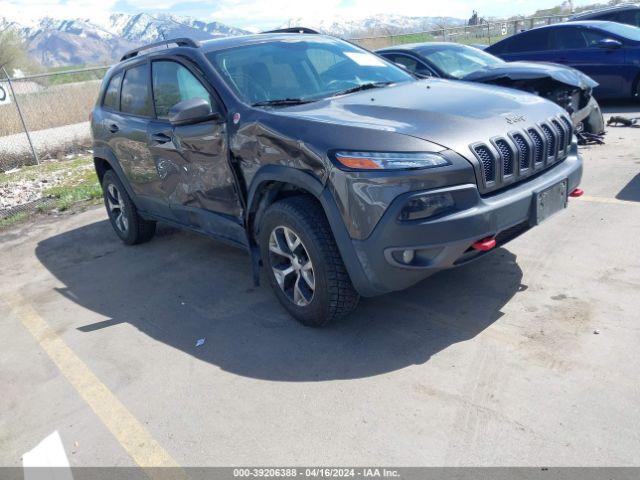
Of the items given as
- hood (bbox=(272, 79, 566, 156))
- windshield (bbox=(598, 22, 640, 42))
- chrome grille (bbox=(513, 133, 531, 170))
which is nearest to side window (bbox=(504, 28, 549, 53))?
windshield (bbox=(598, 22, 640, 42))

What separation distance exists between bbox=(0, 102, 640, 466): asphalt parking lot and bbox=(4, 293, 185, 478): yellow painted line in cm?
1

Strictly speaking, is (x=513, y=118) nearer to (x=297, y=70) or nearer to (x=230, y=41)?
(x=297, y=70)

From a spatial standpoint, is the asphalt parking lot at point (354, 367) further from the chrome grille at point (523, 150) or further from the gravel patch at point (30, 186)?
the gravel patch at point (30, 186)

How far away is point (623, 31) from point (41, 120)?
1207cm

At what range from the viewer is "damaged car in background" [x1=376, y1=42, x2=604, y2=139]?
703cm

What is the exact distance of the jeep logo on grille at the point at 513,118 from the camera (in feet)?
11.3

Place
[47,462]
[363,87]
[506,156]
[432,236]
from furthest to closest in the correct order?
[363,87] < [506,156] < [432,236] < [47,462]

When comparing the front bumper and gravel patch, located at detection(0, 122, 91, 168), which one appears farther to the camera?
gravel patch, located at detection(0, 122, 91, 168)

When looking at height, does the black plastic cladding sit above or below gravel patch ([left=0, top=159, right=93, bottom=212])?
above

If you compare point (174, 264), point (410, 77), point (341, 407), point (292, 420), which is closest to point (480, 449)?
point (341, 407)

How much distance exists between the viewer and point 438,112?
11.2 feet

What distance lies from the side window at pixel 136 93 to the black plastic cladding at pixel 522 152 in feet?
9.97

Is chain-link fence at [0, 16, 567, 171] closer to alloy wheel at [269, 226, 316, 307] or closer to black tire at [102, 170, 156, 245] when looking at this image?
black tire at [102, 170, 156, 245]

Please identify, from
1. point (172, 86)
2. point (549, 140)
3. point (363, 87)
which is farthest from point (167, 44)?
point (549, 140)
